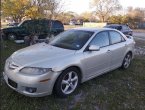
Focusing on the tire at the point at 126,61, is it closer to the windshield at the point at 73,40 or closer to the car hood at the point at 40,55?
the windshield at the point at 73,40

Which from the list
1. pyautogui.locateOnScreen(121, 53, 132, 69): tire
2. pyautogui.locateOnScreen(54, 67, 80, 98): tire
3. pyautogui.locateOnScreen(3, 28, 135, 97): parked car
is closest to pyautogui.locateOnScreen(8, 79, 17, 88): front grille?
pyautogui.locateOnScreen(3, 28, 135, 97): parked car

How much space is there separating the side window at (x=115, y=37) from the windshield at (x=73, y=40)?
3.00 feet

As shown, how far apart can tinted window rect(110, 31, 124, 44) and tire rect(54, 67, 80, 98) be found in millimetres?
1910

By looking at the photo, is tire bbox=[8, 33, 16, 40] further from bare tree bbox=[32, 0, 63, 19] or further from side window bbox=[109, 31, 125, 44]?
side window bbox=[109, 31, 125, 44]

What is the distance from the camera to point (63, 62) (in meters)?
4.52

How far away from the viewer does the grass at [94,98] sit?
433cm

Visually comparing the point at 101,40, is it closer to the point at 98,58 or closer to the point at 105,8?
the point at 98,58

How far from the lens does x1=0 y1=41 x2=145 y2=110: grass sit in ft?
14.2

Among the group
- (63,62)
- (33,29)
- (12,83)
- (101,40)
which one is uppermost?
(33,29)

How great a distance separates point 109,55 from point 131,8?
65374mm

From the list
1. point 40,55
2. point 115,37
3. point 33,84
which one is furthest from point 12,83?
point 115,37

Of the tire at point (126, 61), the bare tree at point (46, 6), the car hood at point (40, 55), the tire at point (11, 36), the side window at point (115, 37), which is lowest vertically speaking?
the tire at point (126, 61)

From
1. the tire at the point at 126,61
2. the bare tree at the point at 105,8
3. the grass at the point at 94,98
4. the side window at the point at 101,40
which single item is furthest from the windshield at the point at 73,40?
the bare tree at the point at 105,8

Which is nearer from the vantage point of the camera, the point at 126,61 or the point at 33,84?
the point at 33,84
